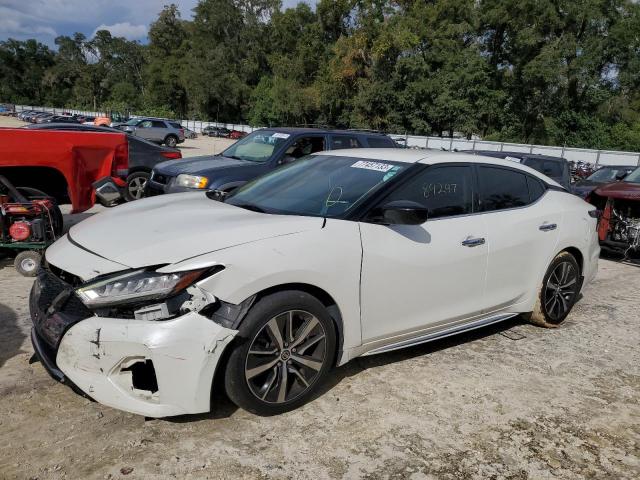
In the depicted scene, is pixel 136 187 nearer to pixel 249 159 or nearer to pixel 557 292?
pixel 249 159

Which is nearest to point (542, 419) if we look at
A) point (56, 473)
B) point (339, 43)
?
point (56, 473)

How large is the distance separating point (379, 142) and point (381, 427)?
6.72m

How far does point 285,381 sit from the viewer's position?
9.91 ft

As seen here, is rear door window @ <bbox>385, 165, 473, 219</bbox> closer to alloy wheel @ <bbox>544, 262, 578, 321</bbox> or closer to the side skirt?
the side skirt

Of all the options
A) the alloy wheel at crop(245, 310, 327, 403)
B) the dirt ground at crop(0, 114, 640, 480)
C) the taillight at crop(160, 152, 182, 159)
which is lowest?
the dirt ground at crop(0, 114, 640, 480)

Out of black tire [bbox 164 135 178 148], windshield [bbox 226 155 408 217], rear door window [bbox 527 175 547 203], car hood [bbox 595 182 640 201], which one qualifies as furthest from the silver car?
rear door window [bbox 527 175 547 203]

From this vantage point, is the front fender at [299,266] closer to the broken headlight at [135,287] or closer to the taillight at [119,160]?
the broken headlight at [135,287]

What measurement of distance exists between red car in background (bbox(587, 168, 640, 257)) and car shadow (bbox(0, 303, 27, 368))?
24.7ft

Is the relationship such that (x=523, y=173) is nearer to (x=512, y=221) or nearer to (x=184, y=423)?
(x=512, y=221)

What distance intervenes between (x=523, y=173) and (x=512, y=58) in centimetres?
4950

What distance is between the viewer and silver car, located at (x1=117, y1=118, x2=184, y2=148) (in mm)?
33531

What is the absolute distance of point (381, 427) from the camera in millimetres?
3037

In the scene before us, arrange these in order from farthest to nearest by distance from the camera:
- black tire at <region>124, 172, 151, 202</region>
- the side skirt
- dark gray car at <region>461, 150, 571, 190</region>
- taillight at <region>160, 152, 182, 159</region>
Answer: dark gray car at <region>461, 150, 571, 190</region> → taillight at <region>160, 152, 182, 159</region> → black tire at <region>124, 172, 151, 202</region> → the side skirt

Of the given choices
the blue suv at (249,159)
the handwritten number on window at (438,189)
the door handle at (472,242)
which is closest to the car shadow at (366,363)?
the door handle at (472,242)
